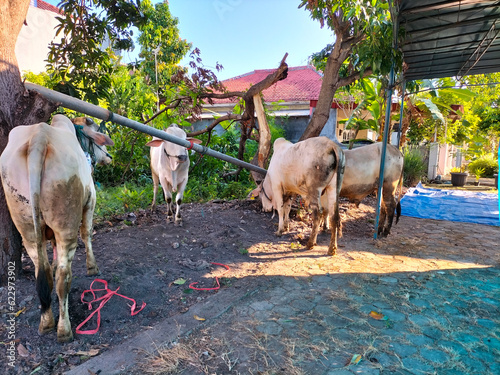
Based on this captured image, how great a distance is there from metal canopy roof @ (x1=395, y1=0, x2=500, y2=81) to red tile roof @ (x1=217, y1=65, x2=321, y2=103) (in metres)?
6.81

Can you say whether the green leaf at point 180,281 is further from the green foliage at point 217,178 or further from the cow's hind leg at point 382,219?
the cow's hind leg at point 382,219

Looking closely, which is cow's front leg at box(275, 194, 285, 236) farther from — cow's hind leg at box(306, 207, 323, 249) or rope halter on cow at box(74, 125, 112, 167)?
rope halter on cow at box(74, 125, 112, 167)

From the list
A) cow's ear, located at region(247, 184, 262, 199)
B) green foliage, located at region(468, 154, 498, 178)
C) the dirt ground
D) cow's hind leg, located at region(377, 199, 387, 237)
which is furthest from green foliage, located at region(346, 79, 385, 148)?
green foliage, located at region(468, 154, 498, 178)

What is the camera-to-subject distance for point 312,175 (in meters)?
4.90

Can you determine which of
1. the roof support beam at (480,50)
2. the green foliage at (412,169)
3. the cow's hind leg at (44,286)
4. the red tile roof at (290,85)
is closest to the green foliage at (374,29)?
the roof support beam at (480,50)

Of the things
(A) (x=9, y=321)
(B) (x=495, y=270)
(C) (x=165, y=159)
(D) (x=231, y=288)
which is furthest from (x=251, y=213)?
(A) (x=9, y=321)

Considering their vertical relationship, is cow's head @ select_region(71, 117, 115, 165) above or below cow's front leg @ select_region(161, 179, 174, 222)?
above

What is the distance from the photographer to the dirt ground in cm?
250

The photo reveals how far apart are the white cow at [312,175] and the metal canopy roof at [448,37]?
2.16 metres

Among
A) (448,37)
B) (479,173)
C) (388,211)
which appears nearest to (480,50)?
(448,37)

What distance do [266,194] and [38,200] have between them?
440 cm

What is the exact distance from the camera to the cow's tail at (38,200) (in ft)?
7.47

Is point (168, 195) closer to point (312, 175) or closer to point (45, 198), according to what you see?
point (312, 175)

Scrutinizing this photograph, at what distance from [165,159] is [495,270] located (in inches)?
202
